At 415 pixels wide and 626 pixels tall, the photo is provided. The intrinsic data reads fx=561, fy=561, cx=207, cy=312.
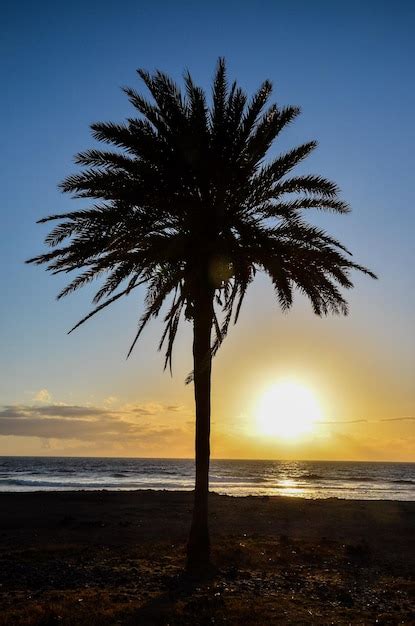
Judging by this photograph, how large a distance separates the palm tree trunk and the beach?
63cm

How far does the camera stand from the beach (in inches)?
396

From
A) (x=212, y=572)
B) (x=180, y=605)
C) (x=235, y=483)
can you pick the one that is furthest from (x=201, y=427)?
(x=235, y=483)

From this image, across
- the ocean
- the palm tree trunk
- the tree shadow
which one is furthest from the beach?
the ocean

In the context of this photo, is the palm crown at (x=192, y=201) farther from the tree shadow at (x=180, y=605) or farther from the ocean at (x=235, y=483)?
the ocean at (x=235, y=483)

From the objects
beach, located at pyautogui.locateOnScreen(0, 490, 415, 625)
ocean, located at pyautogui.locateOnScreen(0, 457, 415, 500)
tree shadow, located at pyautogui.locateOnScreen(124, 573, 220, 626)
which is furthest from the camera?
ocean, located at pyautogui.locateOnScreen(0, 457, 415, 500)

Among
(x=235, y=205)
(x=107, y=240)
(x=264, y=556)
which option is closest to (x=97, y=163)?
(x=107, y=240)

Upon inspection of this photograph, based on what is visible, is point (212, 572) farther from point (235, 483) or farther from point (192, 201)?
point (235, 483)

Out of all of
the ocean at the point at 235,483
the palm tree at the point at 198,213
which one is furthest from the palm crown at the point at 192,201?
the ocean at the point at 235,483

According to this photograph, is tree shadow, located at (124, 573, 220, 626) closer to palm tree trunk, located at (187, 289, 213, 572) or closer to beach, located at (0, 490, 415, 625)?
beach, located at (0, 490, 415, 625)

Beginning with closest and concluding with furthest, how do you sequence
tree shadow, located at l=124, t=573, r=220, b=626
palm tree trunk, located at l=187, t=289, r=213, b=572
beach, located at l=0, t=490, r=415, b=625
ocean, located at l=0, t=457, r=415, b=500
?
1. tree shadow, located at l=124, t=573, r=220, b=626
2. beach, located at l=0, t=490, r=415, b=625
3. palm tree trunk, located at l=187, t=289, r=213, b=572
4. ocean, located at l=0, t=457, r=415, b=500

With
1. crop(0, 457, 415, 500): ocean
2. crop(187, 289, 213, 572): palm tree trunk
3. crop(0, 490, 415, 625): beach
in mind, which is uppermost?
crop(187, 289, 213, 572): palm tree trunk

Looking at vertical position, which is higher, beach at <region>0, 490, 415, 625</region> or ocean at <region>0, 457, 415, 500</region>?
beach at <region>0, 490, 415, 625</region>

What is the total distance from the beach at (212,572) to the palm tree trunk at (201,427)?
0.63 meters

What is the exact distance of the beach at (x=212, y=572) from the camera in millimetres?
10070
